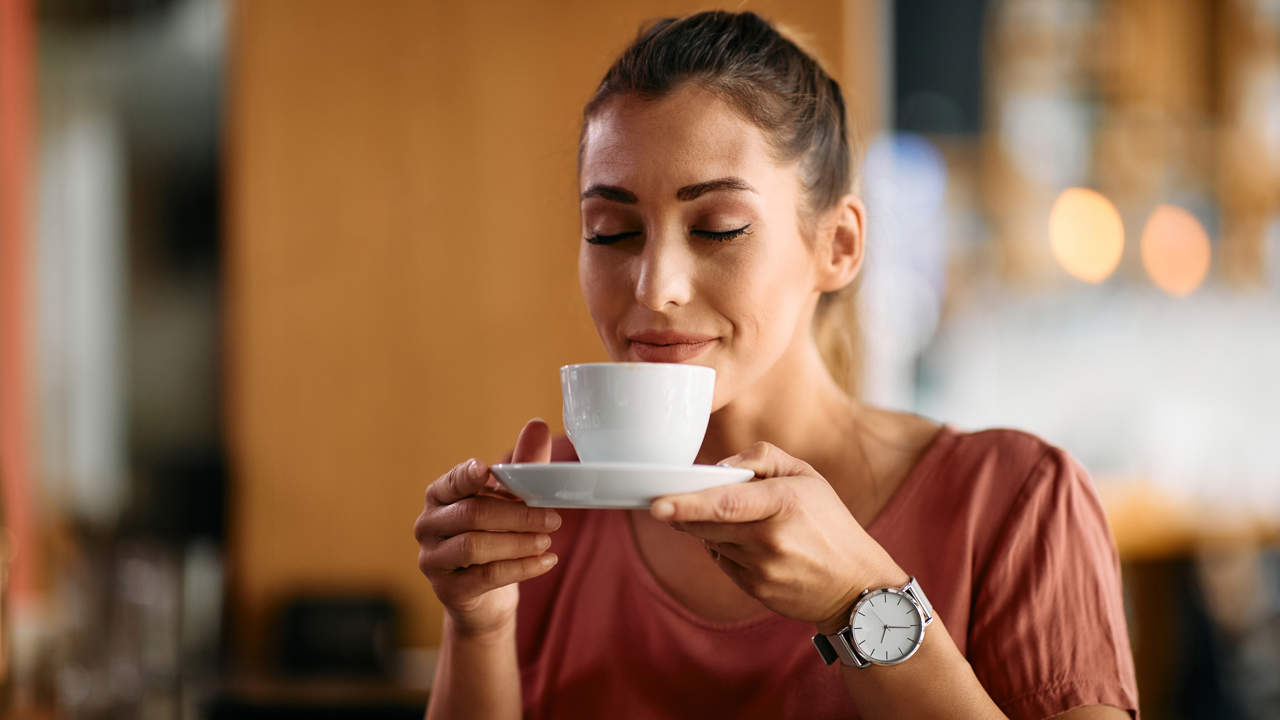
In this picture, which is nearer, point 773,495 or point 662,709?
point 773,495

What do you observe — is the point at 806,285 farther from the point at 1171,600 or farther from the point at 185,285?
the point at 1171,600

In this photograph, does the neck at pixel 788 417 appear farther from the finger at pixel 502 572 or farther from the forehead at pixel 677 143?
the finger at pixel 502 572

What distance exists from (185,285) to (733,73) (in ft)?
7.37

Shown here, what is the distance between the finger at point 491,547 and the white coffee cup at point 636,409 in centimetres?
8

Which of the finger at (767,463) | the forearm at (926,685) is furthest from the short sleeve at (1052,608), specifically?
the finger at (767,463)

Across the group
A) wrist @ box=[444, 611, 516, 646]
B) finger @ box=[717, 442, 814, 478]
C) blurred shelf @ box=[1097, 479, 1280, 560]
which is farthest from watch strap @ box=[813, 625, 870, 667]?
blurred shelf @ box=[1097, 479, 1280, 560]

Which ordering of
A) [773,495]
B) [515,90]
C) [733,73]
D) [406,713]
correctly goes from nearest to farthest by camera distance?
[773,495] < [733,73] < [406,713] < [515,90]

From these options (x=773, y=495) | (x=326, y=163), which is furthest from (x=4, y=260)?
(x=773, y=495)

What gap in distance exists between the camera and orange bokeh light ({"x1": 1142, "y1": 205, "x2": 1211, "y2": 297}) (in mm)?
5484

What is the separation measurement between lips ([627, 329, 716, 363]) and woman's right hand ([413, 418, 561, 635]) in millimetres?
139

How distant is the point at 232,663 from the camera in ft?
9.33

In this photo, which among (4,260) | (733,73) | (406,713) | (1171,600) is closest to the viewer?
(733,73)

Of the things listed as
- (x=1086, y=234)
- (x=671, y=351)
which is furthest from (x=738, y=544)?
(x=1086, y=234)

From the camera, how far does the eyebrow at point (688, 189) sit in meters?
1.05
